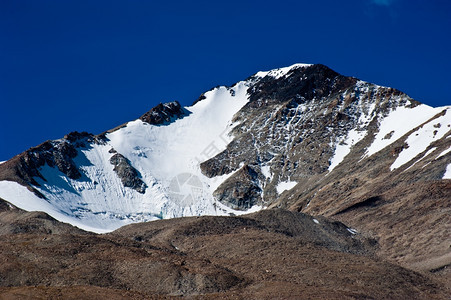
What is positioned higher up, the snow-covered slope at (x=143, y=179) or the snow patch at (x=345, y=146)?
the snow-covered slope at (x=143, y=179)

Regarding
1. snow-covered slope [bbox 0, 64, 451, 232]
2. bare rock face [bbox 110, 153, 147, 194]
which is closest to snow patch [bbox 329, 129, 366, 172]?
snow-covered slope [bbox 0, 64, 451, 232]

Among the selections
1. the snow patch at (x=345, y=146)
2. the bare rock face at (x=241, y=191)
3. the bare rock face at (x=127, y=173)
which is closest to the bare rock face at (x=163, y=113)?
the bare rock face at (x=127, y=173)

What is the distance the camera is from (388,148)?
10494cm

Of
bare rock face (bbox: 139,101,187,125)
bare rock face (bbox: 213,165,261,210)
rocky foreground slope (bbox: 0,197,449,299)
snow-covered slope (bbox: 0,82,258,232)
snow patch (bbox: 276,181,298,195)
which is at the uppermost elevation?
bare rock face (bbox: 139,101,187,125)

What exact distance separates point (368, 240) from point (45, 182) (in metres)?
80.0

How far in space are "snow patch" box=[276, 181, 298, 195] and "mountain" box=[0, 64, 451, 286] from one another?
323 mm

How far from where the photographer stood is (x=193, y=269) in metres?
40.6

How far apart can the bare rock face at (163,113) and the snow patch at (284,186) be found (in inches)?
2250

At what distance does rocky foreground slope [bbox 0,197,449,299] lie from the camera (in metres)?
36.4

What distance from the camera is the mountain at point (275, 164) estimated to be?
71.2 meters

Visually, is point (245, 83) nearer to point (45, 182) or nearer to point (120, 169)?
Result: point (120, 169)

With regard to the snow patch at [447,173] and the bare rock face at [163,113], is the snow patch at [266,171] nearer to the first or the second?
the bare rock face at [163,113]

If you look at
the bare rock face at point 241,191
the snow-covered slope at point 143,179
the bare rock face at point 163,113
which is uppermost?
the bare rock face at point 163,113

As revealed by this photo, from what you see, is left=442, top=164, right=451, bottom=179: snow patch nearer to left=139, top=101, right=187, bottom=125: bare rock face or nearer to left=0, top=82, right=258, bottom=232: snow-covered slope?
left=0, top=82, right=258, bottom=232: snow-covered slope
